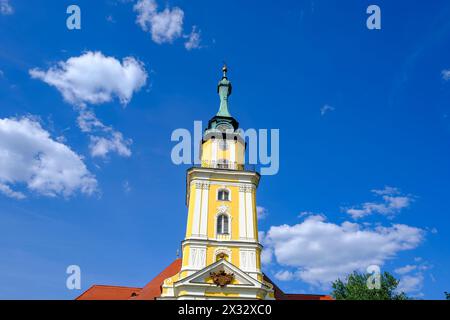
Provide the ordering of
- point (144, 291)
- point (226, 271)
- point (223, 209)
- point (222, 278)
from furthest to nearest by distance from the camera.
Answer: point (144, 291) < point (223, 209) < point (226, 271) < point (222, 278)

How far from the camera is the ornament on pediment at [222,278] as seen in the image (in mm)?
31359

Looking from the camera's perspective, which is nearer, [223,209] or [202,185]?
[223,209]

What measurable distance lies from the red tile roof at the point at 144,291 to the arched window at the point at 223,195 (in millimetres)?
9851

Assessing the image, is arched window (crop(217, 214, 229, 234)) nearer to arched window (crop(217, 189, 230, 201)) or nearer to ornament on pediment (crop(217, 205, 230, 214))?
ornament on pediment (crop(217, 205, 230, 214))

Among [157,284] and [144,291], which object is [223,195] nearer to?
[157,284]

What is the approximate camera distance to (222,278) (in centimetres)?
3150

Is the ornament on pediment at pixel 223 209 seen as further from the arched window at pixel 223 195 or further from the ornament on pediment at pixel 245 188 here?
the ornament on pediment at pixel 245 188

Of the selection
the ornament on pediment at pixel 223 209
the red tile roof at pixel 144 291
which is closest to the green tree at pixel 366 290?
the red tile roof at pixel 144 291

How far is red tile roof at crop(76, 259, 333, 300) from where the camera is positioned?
38406 millimetres

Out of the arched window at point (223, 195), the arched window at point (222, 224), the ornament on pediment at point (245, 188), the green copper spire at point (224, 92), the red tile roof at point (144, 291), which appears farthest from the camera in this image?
Answer: the green copper spire at point (224, 92)

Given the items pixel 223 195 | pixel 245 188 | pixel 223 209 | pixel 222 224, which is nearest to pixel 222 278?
pixel 222 224

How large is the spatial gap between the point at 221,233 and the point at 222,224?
91cm

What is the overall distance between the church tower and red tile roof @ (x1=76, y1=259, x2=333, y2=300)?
494 centimetres
